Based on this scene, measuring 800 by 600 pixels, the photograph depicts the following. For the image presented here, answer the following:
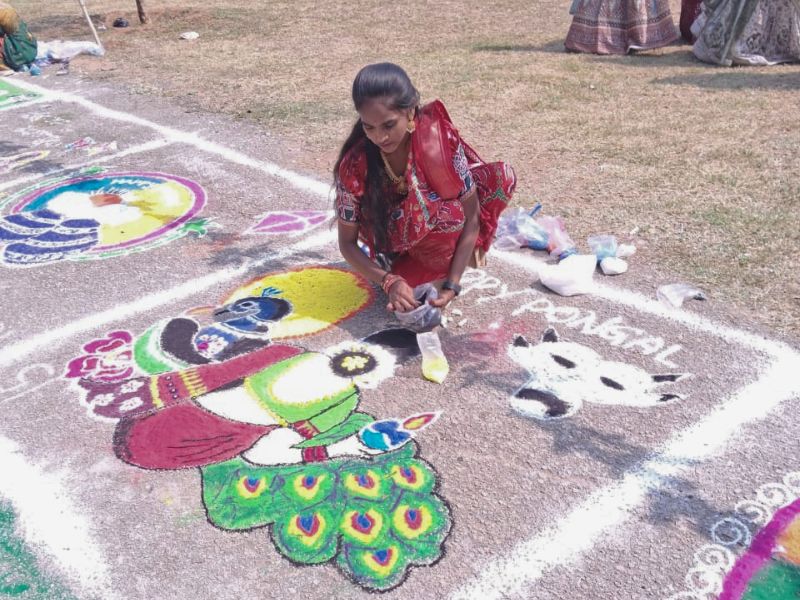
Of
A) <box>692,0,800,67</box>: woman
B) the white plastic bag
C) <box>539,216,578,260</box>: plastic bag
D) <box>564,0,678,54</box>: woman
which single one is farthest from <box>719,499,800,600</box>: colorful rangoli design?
the white plastic bag

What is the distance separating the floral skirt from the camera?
11.0 ft

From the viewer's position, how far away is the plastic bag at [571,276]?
11.7ft

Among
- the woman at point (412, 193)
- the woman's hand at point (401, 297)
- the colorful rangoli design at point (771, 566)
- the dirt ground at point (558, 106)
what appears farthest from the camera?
the dirt ground at point (558, 106)

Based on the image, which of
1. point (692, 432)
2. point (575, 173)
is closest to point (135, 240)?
point (575, 173)

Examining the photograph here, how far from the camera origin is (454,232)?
3.36 m

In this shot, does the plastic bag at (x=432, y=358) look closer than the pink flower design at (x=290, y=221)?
Yes

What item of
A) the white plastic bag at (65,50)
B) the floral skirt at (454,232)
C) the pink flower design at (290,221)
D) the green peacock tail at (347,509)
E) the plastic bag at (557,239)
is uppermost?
the floral skirt at (454,232)

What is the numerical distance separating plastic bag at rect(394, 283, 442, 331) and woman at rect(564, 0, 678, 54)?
571cm

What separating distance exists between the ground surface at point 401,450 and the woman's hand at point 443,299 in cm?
18

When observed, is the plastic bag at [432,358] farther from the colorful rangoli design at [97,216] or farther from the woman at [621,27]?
the woman at [621,27]

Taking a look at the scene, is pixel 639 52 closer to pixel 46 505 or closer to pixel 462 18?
pixel 462 18

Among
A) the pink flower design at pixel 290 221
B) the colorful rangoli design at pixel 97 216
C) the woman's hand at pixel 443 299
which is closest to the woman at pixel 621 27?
the pink flower design at pixel 290 221

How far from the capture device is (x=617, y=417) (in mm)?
2766

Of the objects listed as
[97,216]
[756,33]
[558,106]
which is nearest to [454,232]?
[97,216]
